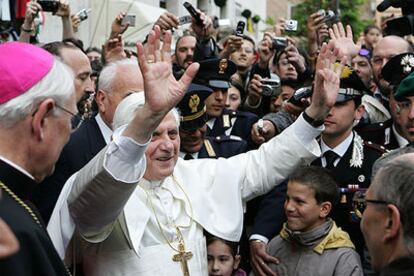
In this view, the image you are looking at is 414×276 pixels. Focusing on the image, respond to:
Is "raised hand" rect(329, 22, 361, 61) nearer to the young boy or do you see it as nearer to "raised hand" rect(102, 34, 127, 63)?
the young boy

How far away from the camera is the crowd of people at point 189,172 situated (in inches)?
108

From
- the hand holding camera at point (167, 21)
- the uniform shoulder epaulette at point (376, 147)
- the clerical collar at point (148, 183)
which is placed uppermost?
the clerical collar at point (148, 183)

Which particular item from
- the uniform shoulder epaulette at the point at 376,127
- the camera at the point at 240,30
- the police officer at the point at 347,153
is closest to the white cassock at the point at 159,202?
the police officer at the point at 347,153

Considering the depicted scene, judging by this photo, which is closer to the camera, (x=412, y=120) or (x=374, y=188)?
(x=374, y=188)

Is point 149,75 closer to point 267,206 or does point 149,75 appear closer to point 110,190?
point 110,190

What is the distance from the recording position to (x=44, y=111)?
2.78 metres

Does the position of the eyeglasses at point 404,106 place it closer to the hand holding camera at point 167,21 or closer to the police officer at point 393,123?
the police officer at point 393,123

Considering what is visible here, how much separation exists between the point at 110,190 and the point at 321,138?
2.14 metres

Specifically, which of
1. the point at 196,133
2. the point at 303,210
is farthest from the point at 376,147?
the point at 196,133

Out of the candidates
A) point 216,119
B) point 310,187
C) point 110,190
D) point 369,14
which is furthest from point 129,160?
point 369,14

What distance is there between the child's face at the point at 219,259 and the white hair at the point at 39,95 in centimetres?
153

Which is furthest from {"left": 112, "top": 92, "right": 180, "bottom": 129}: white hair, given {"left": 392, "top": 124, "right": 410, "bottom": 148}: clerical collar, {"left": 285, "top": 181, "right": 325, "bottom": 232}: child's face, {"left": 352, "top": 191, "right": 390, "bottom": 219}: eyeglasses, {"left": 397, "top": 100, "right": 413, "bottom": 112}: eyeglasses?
{"left": 392, "top": 124, "right": 410, "bottom": 148}: clerical collar

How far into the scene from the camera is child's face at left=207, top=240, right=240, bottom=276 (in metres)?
4.17

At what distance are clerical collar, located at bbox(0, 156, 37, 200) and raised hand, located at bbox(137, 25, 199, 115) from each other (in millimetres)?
658
